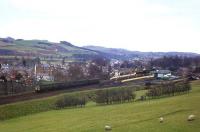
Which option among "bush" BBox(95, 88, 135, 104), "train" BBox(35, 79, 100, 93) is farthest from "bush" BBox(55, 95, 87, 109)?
"train" BBox(35, 79, 100, 93)

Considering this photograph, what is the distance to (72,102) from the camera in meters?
79.5

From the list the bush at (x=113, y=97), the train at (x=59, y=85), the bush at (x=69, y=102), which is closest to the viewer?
the bush at (x=69, y=102)

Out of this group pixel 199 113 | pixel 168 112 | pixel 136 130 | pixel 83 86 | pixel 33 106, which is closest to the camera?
pixel 136 130

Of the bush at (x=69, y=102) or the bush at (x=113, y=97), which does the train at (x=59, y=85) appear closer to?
the bush at (x=69, y=102)

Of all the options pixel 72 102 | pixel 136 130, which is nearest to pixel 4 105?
pixel 72 102

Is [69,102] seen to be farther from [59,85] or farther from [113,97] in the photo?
[59,85]

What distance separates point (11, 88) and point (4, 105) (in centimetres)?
4330

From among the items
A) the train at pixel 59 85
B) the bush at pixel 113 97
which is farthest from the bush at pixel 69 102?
the train at pixel 59 85

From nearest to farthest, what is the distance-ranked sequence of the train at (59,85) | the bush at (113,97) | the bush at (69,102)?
1. the bush at (69,102)
2. the bush at (113,97)
3. the train at (59,85)

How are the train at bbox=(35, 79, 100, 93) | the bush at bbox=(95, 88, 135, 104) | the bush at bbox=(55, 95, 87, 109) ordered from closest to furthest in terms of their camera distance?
the bush at bbox=(55, 95, 87, 109)
the bush at bbox=(95, 88, 135, 104)
the train at bbox=(35, 79, 100, 93)

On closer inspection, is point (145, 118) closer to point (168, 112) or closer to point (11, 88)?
point (168, 112)

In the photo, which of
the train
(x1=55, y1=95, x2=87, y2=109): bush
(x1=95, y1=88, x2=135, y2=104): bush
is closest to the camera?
(x1=55, y1=95, x2=87, y2=109): bush

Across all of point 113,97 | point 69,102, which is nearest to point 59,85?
point 69,102

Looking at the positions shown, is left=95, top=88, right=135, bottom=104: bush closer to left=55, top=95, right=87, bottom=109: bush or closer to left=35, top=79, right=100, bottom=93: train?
left=55, top=95, right=87, bottom=109: bush
